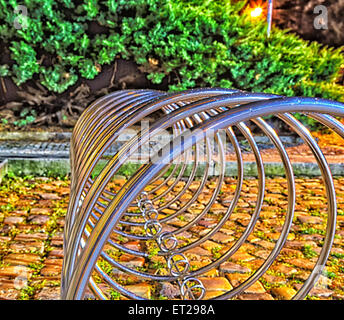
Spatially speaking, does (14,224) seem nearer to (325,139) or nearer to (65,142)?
(65,142)

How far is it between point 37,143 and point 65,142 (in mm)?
405

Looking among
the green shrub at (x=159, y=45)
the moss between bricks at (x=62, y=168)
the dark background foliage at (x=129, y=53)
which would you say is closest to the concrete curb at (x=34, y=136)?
the dark background foliage at (x=129, y=53)

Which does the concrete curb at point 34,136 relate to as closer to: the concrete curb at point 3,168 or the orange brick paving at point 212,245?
the concrete curb at point 3,168

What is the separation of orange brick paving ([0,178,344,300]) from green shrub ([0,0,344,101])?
2756 millimetres

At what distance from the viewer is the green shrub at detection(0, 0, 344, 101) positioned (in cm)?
686

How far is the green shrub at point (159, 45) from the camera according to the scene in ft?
22.5

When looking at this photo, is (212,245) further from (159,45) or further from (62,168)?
(159,45)

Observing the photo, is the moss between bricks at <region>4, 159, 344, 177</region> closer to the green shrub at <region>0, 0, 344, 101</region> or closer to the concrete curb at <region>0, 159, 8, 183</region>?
the concrete curb at <region>0, 159, 8, 183</region>

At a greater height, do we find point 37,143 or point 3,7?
point 3,7

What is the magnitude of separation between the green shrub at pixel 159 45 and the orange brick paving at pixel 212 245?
2756 mm

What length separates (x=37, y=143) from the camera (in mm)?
6461

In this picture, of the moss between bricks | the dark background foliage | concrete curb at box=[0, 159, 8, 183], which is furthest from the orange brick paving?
the dark background foliage

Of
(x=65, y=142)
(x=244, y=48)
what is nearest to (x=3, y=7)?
(x=65, y=142)

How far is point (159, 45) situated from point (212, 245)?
4518 mm
